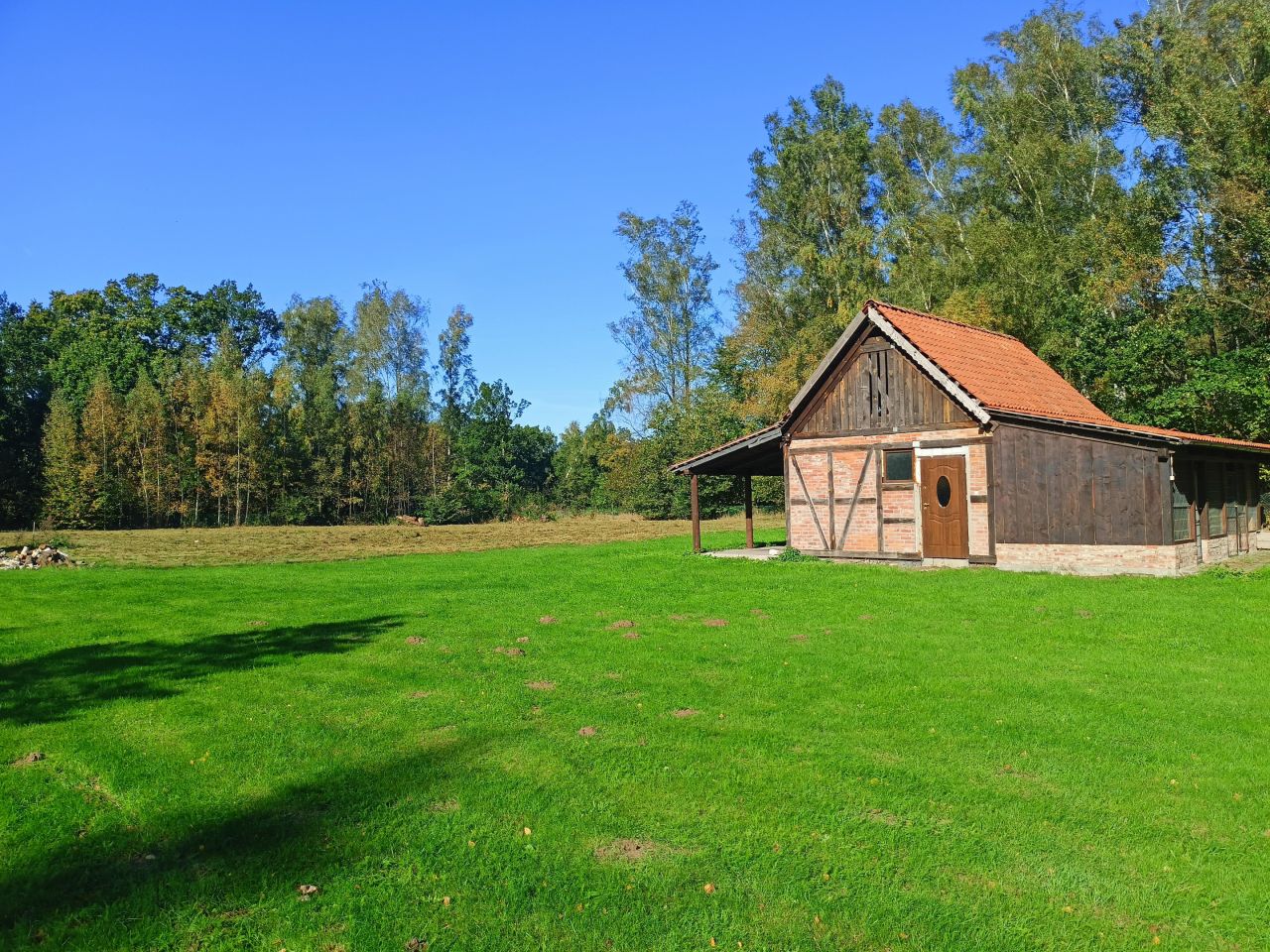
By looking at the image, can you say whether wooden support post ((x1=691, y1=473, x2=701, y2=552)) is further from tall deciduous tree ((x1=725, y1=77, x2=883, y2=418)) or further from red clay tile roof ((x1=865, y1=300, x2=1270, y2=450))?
tall deciduous tree ((x1=725, y1=77, x2=883, y2=418))

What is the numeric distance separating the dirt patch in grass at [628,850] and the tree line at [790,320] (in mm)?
26834

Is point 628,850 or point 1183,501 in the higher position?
point 1183,501

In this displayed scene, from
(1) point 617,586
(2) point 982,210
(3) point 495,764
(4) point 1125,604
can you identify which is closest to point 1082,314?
(2) point 982,210

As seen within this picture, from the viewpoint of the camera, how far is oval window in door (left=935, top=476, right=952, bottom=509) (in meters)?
19.2

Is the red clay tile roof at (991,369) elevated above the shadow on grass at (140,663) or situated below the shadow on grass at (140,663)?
above

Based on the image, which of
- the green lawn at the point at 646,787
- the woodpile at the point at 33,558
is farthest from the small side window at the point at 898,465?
the woodpile at the point at 33,558

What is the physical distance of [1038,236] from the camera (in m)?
33.8

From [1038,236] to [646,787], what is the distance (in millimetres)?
34277

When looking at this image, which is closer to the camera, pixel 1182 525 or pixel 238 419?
pixel 1182 525

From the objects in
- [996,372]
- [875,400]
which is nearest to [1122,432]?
[996,372]

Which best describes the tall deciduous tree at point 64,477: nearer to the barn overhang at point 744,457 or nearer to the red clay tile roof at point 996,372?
the barn overhang at point 744,457

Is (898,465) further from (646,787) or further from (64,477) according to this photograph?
(64,477)

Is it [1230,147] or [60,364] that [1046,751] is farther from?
[60,364]

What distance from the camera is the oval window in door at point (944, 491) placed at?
1919 cm
